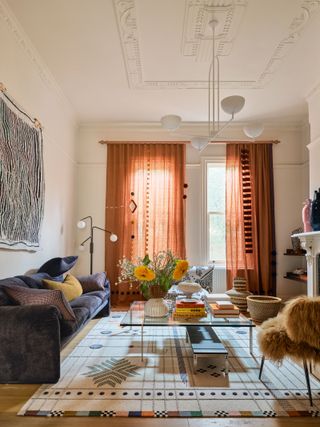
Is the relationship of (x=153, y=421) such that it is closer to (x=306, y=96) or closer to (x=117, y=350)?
(x=117, y=350)

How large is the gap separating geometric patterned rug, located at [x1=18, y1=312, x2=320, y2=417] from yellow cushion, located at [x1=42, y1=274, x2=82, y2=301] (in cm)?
62

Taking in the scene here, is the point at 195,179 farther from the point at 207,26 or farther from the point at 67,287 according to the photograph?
the point at 67,287

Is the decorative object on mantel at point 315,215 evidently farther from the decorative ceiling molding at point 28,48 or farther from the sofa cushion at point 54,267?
the decorative ceiling molding at point 28,48

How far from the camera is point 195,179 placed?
6.14 metres

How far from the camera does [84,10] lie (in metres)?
3.17

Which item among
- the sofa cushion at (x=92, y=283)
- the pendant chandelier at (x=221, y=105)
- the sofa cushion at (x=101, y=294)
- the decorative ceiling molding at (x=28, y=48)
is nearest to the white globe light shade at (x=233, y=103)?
the pendant chandelier at (x=221, y=105)

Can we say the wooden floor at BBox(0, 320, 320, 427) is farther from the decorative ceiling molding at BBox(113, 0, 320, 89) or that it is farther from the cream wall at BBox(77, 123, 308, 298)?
the cream wall at BBox(77, 123, 308, 298)

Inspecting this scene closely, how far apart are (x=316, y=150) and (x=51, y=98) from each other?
3852mm

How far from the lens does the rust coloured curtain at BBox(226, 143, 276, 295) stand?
585cm

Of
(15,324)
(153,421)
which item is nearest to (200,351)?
(153,421)

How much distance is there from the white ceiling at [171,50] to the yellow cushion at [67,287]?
2690mm

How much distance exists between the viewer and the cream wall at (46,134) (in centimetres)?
339

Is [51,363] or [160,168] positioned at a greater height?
[160,168]

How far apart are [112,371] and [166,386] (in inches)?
21.1
